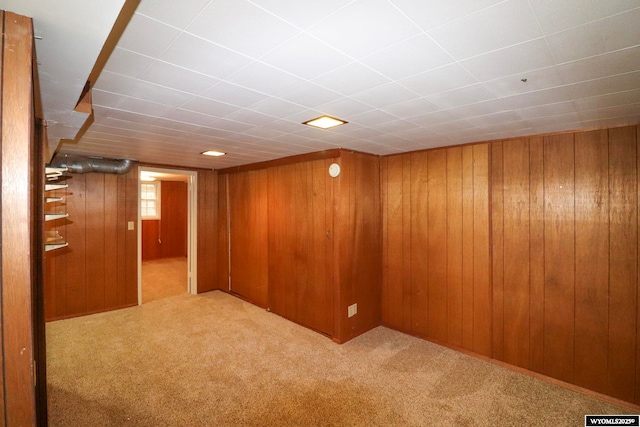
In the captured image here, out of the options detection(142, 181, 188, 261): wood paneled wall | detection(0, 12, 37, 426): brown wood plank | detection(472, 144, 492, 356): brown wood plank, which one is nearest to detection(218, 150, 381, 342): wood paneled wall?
detection(472, 144, 492, 356): brown wood plank

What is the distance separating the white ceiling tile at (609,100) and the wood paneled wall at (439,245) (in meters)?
1.11

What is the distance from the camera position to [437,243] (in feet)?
11.5

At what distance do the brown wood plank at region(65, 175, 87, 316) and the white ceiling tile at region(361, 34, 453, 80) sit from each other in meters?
4.55

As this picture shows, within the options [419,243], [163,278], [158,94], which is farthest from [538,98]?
[163,278]

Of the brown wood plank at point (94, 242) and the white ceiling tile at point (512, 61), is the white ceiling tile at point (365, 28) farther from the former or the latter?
the brown wood plank at point (94, 242)

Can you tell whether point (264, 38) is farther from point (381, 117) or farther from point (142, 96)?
point (381, 117)

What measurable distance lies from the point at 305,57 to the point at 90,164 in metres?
4.12

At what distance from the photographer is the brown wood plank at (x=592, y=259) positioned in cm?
252

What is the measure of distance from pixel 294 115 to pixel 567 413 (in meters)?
3.22

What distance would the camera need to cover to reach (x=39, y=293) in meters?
1.46

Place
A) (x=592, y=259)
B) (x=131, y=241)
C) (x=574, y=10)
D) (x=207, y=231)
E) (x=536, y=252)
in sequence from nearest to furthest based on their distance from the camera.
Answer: (x=574, y=10) → (x=592, y=259) → (x=536, y=252) → (x=131, y=241) → (x=207, y=231)

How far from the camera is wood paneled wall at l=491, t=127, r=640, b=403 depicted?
244cm

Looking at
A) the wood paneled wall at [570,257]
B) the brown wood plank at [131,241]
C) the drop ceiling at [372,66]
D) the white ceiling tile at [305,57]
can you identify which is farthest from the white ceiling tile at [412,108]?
the brown wood plank at [131,241]

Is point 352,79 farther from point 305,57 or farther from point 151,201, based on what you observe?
point 151,201
